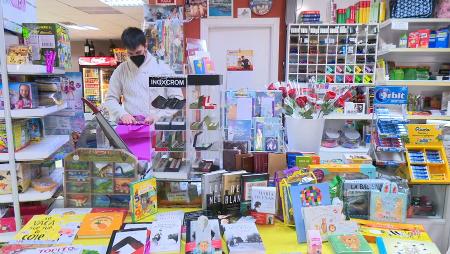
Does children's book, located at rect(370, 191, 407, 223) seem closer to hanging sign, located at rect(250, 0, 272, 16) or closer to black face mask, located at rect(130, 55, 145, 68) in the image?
black face mask, located at rect(130, 55, 145, 68)

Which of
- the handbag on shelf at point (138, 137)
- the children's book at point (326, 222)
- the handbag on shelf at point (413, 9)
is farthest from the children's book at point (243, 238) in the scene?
the handbag on shelf at point (413, 9)

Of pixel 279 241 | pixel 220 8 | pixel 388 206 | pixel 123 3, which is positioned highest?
pixel 123 3

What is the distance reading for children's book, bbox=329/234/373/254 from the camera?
135 centimetres

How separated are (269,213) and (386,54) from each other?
3.66 meters

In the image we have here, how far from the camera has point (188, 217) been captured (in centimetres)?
165

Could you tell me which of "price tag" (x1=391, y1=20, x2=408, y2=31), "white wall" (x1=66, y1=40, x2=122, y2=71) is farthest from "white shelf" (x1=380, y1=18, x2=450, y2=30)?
"white wall" (x1=66, y1=40, x2=122, y2=71)

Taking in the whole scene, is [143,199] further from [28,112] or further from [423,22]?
[423,22]

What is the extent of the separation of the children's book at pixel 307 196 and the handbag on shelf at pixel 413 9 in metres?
3.54

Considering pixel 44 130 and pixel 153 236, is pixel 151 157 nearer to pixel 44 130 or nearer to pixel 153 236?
pixel 153 236

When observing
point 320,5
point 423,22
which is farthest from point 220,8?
point 423,22

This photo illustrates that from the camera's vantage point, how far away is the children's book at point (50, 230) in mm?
1450

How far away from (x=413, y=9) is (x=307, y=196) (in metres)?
3.67

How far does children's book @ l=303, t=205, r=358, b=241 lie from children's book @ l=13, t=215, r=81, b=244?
103 centimetres

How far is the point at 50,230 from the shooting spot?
1.53 meters
